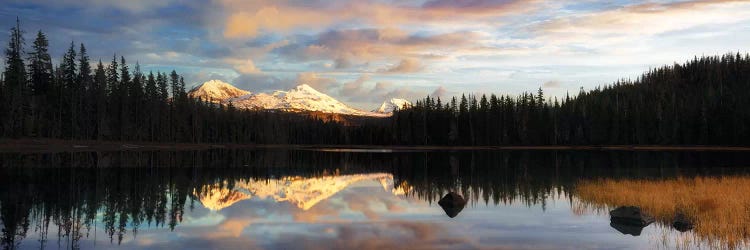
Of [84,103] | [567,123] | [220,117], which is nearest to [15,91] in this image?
[84,103]

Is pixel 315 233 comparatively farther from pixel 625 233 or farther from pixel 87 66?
pixel 87 66

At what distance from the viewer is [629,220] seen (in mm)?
25875

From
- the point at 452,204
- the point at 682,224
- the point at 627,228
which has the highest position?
the point at 452,204

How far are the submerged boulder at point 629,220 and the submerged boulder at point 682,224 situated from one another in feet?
3.59

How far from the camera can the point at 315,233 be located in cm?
2350

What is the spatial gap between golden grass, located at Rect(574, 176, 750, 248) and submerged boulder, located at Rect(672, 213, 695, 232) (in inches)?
11.4

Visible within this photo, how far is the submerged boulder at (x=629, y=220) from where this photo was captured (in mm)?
25312

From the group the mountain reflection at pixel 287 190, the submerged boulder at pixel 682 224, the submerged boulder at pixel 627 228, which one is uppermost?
the mountain reflection at pixel 287 190

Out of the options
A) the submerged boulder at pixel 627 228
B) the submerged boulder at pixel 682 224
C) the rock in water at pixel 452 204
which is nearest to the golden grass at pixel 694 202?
the submerged boulder at pixel 682 224

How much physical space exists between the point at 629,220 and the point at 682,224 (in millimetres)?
2143

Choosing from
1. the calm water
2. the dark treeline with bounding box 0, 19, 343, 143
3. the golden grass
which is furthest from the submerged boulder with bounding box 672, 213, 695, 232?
the dark treeline with bounding box 0, 19, 343, 143

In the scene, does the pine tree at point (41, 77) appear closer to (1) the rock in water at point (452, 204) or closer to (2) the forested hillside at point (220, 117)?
(2) the forested hillside at point (220, 117)

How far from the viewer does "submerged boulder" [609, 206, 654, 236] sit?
83.0ft

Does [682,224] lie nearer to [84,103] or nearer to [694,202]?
[694,202]
